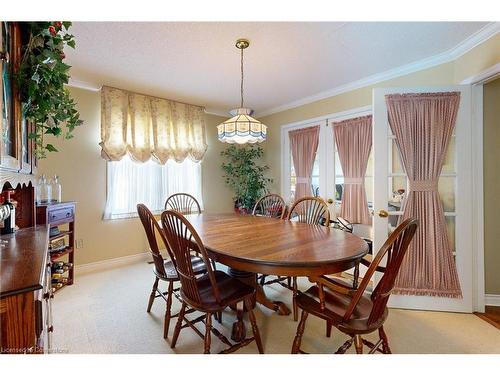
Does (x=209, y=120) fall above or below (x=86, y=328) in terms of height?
above

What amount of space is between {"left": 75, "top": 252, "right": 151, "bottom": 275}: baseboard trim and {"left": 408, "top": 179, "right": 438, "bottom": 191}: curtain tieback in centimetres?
352

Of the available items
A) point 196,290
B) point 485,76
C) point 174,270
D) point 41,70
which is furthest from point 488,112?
point 41,70

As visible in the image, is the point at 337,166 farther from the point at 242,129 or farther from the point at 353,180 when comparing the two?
the point at 242,129

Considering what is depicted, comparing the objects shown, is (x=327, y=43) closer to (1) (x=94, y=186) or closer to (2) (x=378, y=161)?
(2) (x=378, y=161)

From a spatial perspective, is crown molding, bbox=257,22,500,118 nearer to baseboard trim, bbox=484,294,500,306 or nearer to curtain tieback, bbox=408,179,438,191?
curtain tieback, bbox=408,179,438,191

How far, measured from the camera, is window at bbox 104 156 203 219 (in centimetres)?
346

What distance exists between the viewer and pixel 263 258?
1350 mm

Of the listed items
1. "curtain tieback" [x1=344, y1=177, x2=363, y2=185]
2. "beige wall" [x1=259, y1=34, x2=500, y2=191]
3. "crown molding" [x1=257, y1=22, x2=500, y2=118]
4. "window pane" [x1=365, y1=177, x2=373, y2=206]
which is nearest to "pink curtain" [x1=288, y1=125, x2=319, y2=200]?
"beige wall" [x1=259, y1=34, x2=500, y2=191]

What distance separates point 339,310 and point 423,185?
156 centimetres

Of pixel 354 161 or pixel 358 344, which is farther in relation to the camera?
pixel 354 161

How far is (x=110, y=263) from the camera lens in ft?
11.1

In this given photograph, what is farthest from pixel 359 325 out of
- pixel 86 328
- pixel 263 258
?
pixel 86 328

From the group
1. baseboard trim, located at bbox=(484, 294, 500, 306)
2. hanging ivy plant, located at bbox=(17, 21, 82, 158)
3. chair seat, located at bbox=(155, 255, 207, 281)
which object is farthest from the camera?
baseboard trim, located at bbox=(484, 294, 500, 306)

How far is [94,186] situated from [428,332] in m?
3.90
